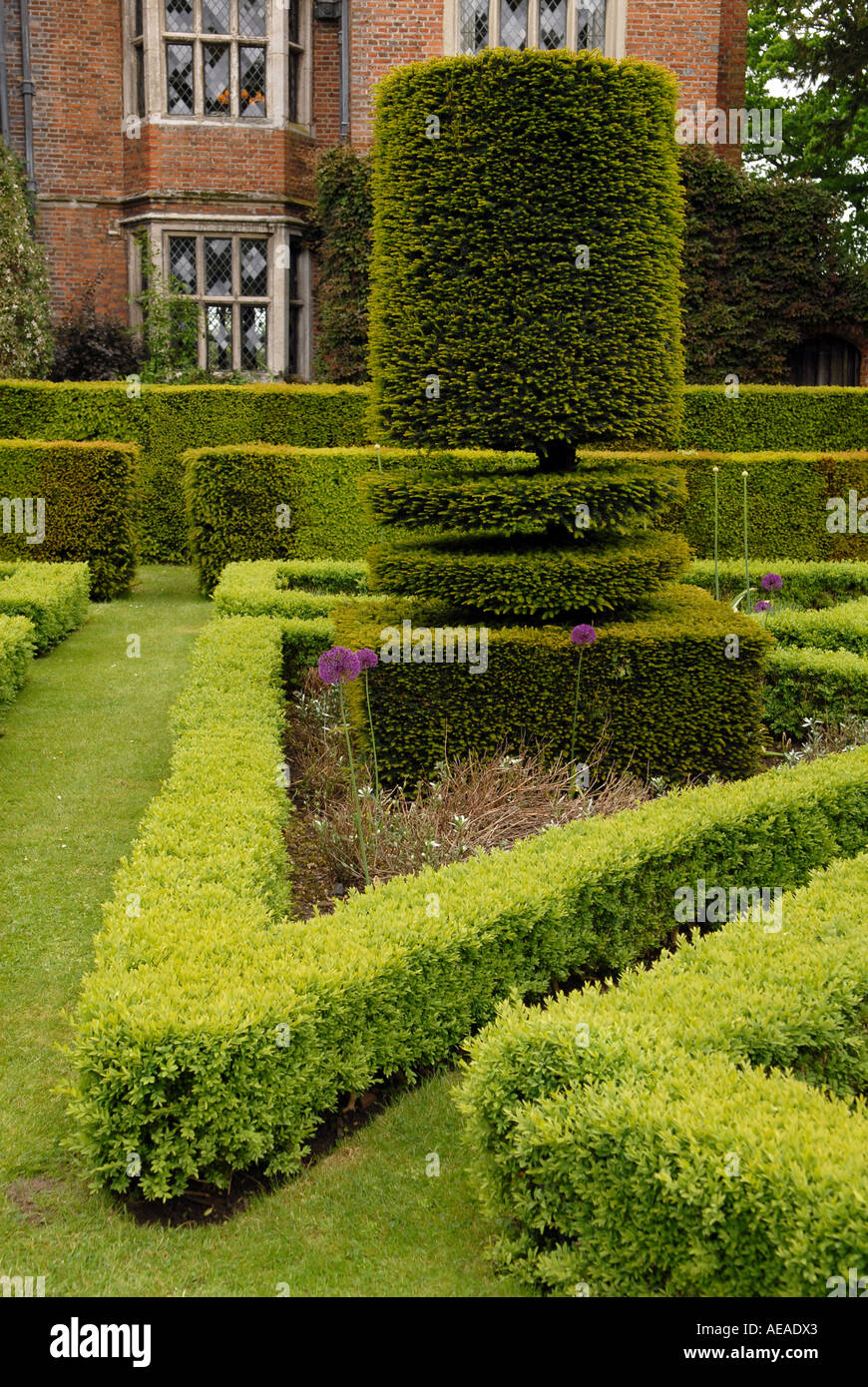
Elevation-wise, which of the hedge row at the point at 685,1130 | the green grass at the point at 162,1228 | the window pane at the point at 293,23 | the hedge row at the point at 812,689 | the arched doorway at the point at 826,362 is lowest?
the green grass at the point at 162,1228

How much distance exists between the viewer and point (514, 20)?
56.3 feet

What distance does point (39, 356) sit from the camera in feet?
53.9

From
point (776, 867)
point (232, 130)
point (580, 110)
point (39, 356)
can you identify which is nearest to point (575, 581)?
point (776, 867)

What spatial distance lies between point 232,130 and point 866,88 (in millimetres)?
12056

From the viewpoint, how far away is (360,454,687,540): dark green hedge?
6465 millimetres

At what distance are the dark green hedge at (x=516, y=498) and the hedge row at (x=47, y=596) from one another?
369 cm

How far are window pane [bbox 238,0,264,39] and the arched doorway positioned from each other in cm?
957

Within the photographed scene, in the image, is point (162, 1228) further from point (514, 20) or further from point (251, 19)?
point (251, 19)

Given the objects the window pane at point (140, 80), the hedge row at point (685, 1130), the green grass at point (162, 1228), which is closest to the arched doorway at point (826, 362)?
the window pane at point (140, 80)

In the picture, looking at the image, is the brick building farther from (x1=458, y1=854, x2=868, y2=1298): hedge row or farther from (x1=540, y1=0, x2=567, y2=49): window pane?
(x1=458, y1=854, x2=868, y2=1298): hedge row

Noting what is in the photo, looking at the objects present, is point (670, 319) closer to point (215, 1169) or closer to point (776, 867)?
point (776, 867)

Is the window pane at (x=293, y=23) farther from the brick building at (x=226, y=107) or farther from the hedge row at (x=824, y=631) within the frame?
the hedge row at (x=824, y=631)

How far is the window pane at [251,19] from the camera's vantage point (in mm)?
17328

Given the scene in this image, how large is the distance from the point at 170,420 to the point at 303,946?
11761 millimetres
